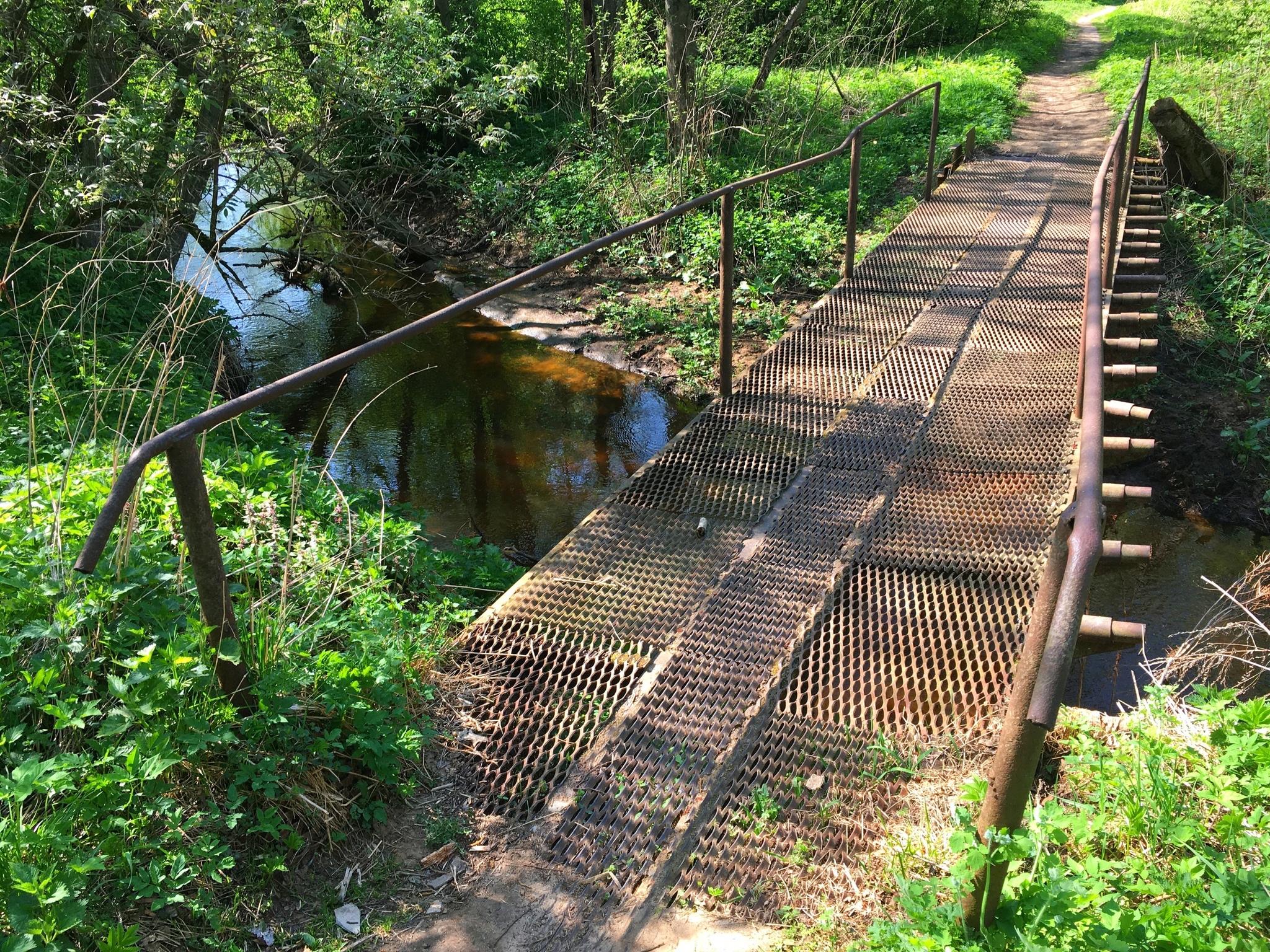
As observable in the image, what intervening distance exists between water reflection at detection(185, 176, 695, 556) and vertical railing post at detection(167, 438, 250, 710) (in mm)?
3292

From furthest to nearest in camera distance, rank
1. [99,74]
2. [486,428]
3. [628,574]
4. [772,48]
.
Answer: [772,48]
[99,74]
[486,428]
[628,574]

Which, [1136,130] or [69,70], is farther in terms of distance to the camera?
[1136,130]

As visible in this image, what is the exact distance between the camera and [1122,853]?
2227mm

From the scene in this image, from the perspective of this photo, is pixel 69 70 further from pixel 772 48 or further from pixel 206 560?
pixel 772 48

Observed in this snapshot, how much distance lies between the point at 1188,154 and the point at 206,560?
10388 millimetres

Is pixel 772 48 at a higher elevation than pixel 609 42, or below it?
below

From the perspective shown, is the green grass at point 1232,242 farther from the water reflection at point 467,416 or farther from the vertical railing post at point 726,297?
the water reflection at point 467,416

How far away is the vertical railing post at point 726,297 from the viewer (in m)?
5.16

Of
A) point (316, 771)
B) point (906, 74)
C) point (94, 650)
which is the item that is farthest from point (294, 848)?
point (906, 74)

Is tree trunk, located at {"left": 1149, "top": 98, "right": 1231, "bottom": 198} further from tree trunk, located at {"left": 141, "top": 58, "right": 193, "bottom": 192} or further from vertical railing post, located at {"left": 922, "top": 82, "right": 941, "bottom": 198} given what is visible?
tree trunk, located at {"left": 141, "top": 58, "right": 193, "bottom": 192}

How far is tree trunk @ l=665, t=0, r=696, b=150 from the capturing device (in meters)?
10.4

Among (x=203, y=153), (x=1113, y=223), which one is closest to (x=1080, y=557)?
(x=1113, y=223)

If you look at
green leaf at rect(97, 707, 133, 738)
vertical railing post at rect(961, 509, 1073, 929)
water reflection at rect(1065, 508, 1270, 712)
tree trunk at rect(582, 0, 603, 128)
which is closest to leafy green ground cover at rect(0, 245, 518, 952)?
green leaf at rect(97, 707, 133, 738)

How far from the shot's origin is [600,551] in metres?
3.83
